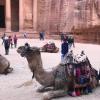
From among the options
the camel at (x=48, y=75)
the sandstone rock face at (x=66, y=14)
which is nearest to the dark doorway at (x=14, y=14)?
the sandstone rock face at (x=66, y=14)

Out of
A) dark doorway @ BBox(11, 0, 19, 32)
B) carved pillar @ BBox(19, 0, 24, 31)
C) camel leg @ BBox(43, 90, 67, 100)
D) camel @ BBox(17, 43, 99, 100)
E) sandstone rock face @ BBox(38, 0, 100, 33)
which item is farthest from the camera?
dark doorway @ BBox(11, 0, 19, 32)

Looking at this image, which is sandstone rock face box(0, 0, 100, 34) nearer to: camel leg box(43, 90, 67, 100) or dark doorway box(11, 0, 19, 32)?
dark doorway box(11, 0, 19, 32)

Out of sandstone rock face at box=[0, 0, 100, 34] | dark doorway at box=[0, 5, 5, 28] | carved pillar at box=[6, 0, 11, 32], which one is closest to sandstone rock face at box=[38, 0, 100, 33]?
sandstone rock face at box=[0, 0, 100, 34]

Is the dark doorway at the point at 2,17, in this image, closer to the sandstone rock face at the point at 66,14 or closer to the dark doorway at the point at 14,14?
the dark doorway at the point at 14,14

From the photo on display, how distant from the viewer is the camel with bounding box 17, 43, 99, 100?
36.5ft

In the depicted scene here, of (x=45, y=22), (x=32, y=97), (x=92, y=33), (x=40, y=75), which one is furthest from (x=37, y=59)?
(x=45, y=22)

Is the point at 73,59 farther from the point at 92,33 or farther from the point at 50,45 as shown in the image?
the point at 92,33

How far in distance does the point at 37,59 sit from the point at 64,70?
909mm

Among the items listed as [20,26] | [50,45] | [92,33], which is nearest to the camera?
[50,45]

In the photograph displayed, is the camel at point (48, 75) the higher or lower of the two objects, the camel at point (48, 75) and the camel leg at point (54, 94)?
the higher

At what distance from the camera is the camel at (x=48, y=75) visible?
11.1 m

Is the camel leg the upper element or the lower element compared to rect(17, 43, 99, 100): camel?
lower

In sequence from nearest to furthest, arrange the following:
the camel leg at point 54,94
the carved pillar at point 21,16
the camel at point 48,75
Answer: the camel leg at point 54,94 → the camel at point 48,75 → the carved pillar at point 21,16

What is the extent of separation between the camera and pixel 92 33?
155 feet
